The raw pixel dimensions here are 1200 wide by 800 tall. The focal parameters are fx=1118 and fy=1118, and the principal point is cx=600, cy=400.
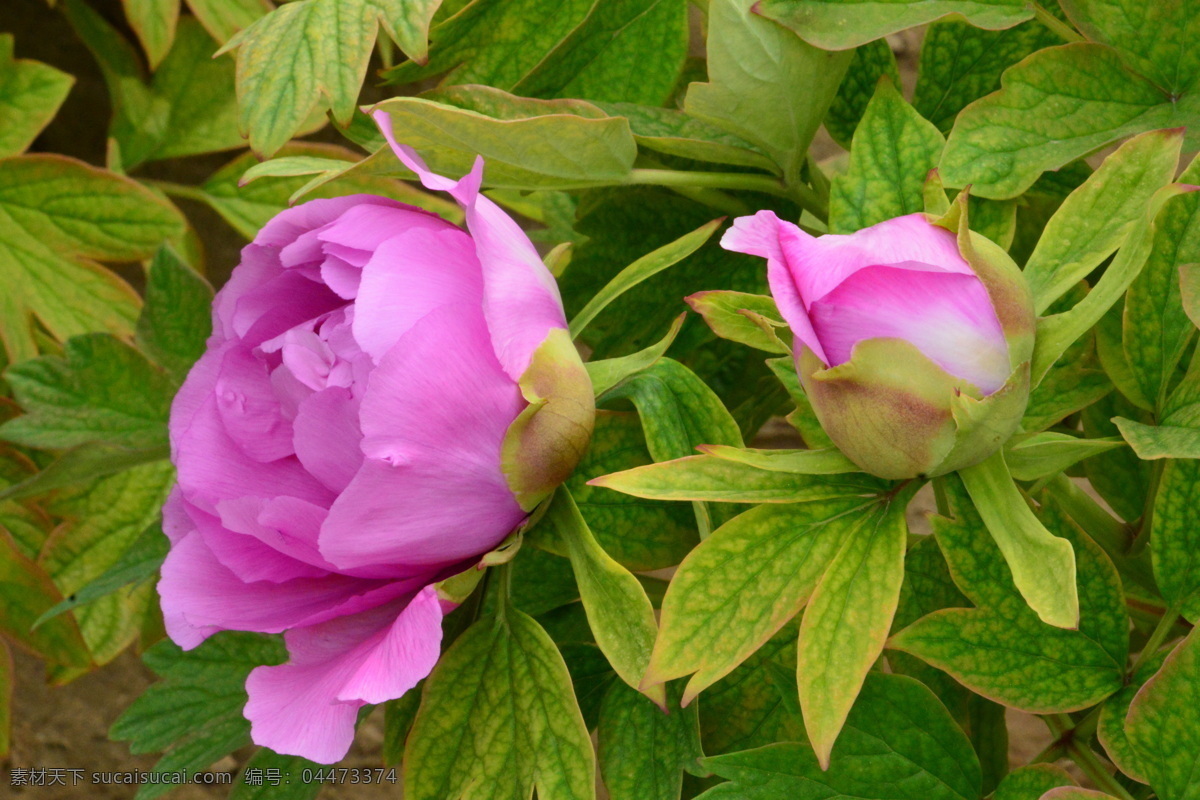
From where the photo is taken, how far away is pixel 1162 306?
0.99 feet

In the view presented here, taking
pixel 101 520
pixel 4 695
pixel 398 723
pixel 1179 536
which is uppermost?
pixel 1179 536

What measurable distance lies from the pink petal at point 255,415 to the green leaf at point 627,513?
0.09 metres

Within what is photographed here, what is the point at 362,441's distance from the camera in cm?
26

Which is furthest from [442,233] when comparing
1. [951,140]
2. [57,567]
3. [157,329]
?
[57,567]

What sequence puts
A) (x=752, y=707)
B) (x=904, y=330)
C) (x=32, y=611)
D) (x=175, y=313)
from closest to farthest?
1. (x=904, y=330)
2. (x=752, y=707)
3. (x=175, y=313)
4. (x=32, y=611)

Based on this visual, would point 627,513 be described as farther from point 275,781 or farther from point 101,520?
point 101,520

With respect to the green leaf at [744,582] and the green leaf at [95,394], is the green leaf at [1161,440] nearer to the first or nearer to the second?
the green leaf at [744,582]

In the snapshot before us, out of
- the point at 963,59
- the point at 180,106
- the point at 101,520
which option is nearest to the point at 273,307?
the point at 963,59

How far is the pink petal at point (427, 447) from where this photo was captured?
0.26 metres

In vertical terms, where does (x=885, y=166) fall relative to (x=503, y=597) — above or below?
above

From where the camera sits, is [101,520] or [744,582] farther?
[101,520]

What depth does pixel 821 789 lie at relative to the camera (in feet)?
0.96

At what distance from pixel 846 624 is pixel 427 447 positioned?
0.35 feet

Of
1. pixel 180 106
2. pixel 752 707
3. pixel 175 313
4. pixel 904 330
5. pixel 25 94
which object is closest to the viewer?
pixel 904 330
